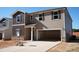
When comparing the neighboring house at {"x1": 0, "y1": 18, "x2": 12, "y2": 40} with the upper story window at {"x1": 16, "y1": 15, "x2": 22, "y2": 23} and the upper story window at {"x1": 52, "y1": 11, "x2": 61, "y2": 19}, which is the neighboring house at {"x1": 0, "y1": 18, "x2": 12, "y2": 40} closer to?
the upper story window at {"x1": 16, "y1": 15, "x2": 22, "y2": 23}

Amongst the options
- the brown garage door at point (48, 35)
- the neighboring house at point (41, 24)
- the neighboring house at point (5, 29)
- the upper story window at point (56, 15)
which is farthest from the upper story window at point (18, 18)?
the upper story window at point (56, 15)

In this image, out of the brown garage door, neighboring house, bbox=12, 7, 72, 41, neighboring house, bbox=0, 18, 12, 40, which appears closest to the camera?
neighboring house, bbox=0, 18, 12, 40

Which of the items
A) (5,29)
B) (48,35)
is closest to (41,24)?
(48,35)

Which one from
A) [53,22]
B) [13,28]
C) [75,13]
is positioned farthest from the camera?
[53,22]

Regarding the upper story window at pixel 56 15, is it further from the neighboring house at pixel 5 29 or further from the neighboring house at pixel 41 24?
the neighboring house at pixel 5 29

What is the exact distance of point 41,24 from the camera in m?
14.6

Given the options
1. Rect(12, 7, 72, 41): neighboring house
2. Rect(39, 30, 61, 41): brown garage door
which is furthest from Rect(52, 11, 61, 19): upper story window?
Rect(39, 30, 61, 41): brown garage door

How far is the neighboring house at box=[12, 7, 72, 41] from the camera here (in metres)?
13.4

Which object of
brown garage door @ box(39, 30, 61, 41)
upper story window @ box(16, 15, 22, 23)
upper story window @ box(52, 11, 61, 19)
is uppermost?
upper story window @ box(52, 11, 61, 19)

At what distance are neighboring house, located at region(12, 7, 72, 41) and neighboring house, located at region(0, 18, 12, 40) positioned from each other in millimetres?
395

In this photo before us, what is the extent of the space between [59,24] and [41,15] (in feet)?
7.19

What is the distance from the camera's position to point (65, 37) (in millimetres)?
13281
